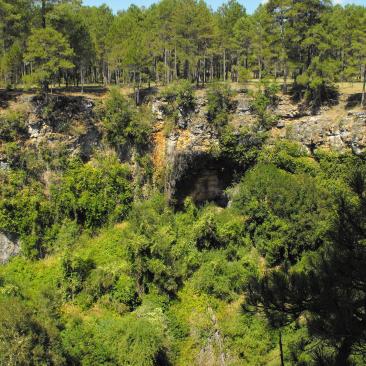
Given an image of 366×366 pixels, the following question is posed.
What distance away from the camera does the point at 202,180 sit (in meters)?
32.8

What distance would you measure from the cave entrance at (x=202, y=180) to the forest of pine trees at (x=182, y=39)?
798 centimetres

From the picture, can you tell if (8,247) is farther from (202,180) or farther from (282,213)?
(282,213)

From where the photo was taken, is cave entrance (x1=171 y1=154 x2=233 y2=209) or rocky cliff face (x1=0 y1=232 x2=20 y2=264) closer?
rocky cliff face (x1=0 y1=232 x2=20 y2=264)

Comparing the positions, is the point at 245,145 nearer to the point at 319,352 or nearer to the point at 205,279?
the point at 205,279

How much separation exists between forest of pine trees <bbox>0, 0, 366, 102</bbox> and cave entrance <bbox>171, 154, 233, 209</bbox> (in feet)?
26.2

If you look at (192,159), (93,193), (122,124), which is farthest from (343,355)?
(122,124)

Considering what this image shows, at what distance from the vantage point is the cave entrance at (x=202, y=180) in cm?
3206

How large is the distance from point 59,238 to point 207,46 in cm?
2244

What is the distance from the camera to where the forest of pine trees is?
102ft

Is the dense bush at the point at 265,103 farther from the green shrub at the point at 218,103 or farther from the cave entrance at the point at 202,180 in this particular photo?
the cave entrance at the point at 202,180

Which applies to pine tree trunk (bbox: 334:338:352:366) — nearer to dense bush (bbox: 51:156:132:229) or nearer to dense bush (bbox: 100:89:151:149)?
dense bush (bbox: 51:156:132:229)

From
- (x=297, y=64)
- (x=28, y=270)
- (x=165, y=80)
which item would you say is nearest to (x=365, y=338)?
(x=28, y=270)

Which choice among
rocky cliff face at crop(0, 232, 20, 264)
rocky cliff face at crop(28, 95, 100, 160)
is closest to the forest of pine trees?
rocky cliff face at crop(28, 95, 100, 160)

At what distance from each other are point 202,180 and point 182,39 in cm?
1287
